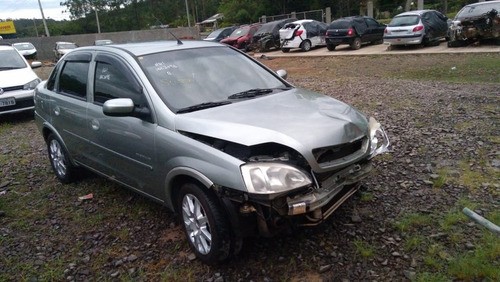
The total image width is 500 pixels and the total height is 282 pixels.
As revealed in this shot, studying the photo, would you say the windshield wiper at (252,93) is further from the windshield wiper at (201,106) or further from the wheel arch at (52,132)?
the wheel arch at (52,132)

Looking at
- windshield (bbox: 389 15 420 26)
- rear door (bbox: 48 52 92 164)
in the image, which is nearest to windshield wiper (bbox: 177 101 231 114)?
rear door (bbox: 48 52 92 164)

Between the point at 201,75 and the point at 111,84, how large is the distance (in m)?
0.94

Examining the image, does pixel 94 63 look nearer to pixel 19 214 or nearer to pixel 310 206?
pixel 19 214

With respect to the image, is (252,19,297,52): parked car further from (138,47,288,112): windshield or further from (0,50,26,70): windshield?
(138,47,288,112): windshield

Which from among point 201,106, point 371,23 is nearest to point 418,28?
point 371,23

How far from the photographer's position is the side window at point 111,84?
3.78 metres

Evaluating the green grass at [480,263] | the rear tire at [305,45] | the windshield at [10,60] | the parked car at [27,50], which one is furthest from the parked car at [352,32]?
the parked car at [27,50]

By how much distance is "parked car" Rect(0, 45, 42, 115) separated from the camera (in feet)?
29.5

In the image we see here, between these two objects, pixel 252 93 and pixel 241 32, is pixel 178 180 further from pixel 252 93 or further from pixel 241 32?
pixel 241 32

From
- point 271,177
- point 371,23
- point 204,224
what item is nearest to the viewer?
point 271,177

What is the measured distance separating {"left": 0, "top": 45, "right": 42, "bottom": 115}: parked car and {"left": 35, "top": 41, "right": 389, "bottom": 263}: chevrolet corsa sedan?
530cm

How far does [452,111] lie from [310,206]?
5072mm

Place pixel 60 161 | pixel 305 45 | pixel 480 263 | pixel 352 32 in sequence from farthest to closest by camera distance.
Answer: pixel 305 45 → pixel 352 32 → pixel 60 161 → pixel 480 263

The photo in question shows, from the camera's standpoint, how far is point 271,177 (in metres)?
2.84
